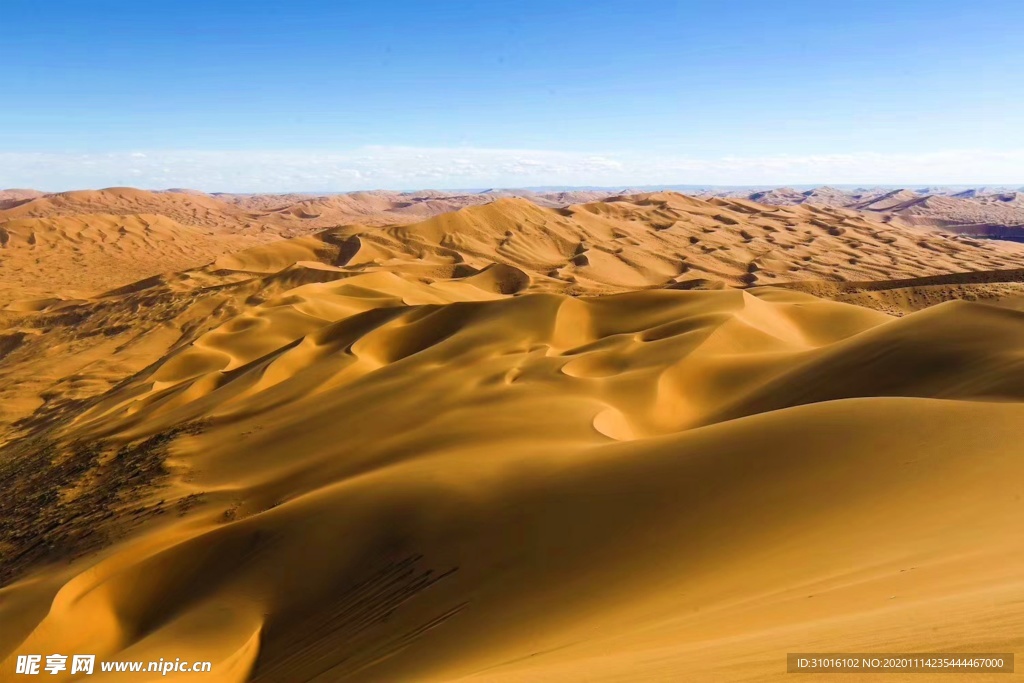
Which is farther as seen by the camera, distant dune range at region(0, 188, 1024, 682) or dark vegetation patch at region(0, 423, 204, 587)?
dark vegetation patch at region(0, 423, 204, 587)

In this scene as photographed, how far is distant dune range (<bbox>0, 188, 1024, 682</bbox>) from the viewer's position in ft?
14.3

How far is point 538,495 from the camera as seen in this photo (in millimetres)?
6840

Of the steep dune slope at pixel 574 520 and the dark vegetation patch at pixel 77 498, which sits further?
the dark vegetation patch at pixel 77 498

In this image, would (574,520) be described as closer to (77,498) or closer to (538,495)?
(538,495)

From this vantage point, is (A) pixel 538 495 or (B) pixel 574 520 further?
(A) pixel 538 495

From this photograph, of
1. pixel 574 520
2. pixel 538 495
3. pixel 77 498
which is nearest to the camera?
pixel 574 520

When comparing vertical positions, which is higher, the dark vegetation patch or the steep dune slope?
the steep dune slope

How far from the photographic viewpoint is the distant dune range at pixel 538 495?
172 inches

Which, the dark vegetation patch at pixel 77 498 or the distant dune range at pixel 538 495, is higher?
the distant dune range at pixel 538 495

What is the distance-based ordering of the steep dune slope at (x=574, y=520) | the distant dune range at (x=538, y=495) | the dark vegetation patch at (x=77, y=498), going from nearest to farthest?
the steep dune slope at (x=574, y=520)
the distant dune range at (x=538, y=495)
the dark vegetation patch at (x=77, y=498)

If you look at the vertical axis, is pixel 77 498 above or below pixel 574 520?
below

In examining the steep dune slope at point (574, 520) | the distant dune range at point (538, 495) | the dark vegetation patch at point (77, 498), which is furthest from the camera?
the dark vegetation patch at point (77, 498)

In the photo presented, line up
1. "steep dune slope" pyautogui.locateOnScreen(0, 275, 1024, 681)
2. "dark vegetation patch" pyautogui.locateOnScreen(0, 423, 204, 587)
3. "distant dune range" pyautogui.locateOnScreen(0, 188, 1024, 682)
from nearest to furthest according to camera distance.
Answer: "steep dune slope" pyautogui.locateOnScreen(0, 275, 1024, 681)
"distant dune range" pyautogui.locateOnScreen(0, 188, 1024, 682)
"dark vegetation patch" pyautogui.locateOnScreen(0, 423, 204, 587)

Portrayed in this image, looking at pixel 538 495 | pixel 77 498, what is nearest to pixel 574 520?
pixel 538 495
